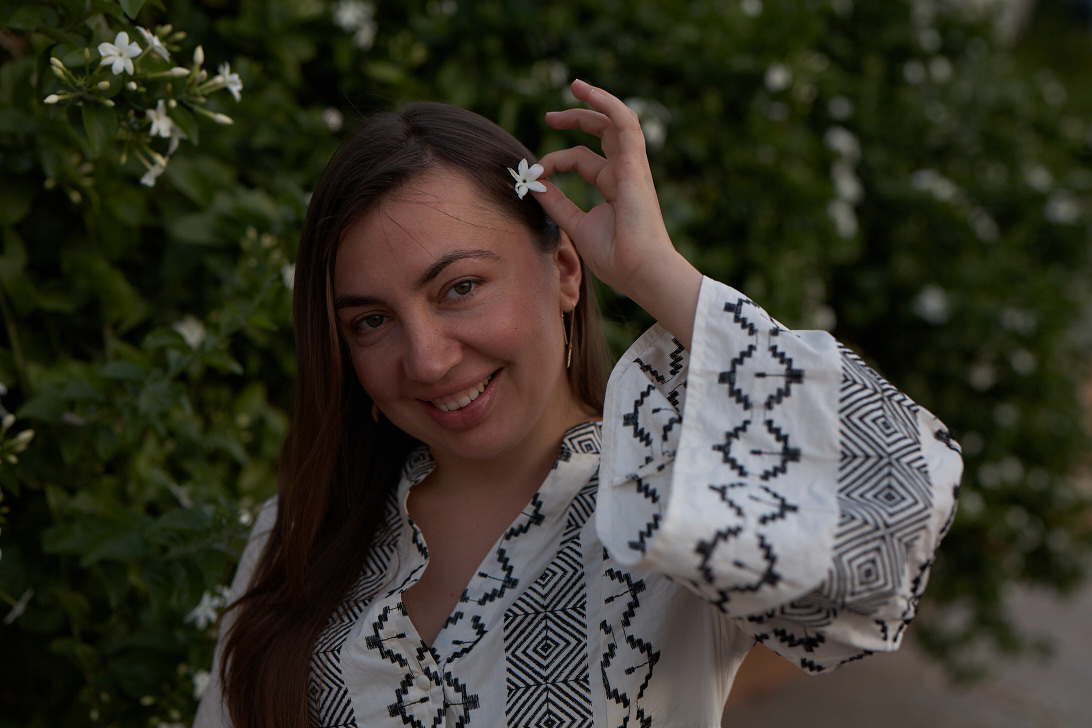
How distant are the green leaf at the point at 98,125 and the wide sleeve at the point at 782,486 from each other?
1019 mm

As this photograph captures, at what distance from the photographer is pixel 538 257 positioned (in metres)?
1.43

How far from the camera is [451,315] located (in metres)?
1.34

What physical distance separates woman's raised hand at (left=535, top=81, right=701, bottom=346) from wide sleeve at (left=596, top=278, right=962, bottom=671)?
5cm

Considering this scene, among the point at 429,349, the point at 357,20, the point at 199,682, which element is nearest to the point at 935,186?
the point at 357,20

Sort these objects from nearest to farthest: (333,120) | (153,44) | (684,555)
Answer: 1. (684,555)
2. (153,44)
3. (333,120)

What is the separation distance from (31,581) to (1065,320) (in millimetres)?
3797

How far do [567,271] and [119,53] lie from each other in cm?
85

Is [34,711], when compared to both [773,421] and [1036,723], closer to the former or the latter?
[773,421]

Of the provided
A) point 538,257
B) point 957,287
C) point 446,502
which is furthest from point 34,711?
point 957,287

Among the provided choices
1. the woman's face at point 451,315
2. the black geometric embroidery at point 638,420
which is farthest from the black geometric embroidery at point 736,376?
the woman's face at point 451,315

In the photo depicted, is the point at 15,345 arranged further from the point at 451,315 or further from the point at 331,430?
the point at 451,315

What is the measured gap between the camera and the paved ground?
148 inches

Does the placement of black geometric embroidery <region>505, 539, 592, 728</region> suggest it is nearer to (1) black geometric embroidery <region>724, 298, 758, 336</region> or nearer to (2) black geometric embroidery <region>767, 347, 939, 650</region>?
(2) black geometric embroidery <region>767, 347, 939, 650</region>

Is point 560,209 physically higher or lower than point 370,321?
higher
